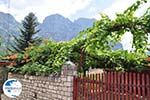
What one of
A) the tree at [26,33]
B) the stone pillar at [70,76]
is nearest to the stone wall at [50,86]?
the stone pillar at [70,76]

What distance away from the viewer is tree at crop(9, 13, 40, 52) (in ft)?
141

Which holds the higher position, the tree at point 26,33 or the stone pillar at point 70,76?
the tree at point 26,33

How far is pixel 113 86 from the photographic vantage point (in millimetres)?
8305

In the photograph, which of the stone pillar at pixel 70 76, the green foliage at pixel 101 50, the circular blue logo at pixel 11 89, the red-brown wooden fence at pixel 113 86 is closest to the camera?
the red-brown wooden fence at pixel 113 86

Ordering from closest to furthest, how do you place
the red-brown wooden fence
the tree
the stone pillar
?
the red-brown wooden fence
the stone pillar
the tree

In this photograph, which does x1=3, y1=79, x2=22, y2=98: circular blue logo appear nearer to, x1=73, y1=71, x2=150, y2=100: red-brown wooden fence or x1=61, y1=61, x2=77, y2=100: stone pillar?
x1=61, y1=61, x2=77, y2=100: stone pillar

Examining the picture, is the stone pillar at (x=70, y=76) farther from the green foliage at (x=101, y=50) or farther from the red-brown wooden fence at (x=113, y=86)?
the green foliage at (x=101, y=50)

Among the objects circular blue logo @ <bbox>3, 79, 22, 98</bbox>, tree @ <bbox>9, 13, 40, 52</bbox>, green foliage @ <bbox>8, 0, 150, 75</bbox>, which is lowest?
circular blue logo @ <bbox>3, 79, 22, 98</bbox>

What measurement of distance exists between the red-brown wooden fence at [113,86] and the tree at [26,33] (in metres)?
33.2

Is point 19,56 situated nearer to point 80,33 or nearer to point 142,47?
point 80,33

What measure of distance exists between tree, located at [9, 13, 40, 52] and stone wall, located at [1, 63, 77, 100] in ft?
95.9

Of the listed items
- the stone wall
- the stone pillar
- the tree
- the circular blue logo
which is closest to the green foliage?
the stone wall

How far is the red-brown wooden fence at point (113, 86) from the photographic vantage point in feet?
25.2

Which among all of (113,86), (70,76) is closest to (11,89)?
(70,76)
